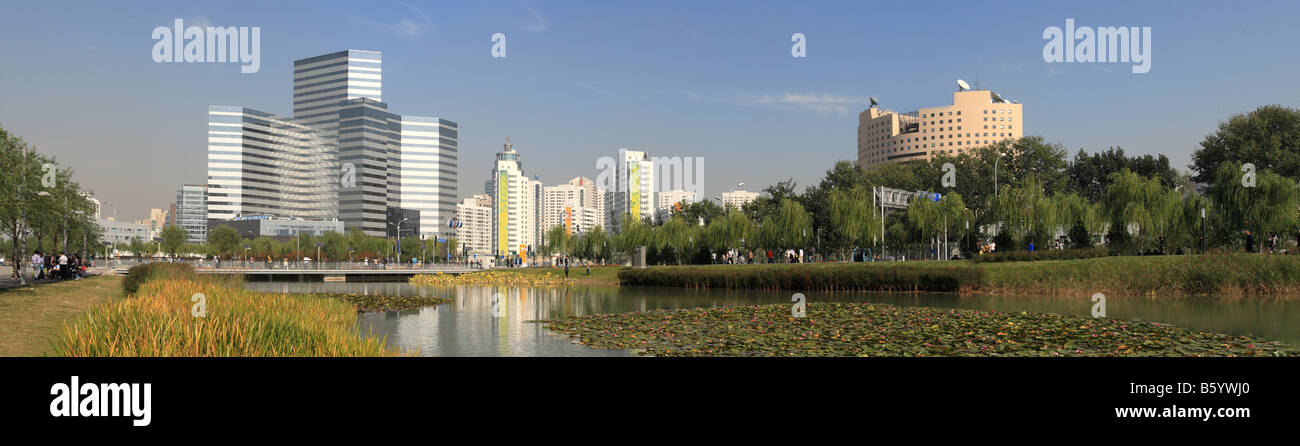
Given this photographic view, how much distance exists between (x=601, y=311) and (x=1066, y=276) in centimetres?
2549

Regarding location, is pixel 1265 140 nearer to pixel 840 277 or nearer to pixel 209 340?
pixel 840 277

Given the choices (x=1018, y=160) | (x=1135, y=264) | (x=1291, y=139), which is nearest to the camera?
(x=1135, y=264)

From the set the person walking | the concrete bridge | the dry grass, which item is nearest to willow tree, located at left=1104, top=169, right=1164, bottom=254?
the dry grass

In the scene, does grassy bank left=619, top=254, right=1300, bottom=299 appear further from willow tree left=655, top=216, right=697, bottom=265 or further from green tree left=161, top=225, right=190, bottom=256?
green tree left=161, top=225, right=190, bottom=256

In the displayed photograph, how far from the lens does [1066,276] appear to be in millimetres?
41281

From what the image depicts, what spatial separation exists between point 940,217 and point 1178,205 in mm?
18402

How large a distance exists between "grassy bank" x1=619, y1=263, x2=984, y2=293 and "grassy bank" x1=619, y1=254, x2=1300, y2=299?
2.2 inches

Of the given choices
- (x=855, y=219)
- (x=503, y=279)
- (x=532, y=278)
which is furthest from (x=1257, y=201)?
(x=503, y=279)

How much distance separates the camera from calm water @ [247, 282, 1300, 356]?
20641 millimetres

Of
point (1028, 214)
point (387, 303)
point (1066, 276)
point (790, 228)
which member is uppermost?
point (1028, 214)
